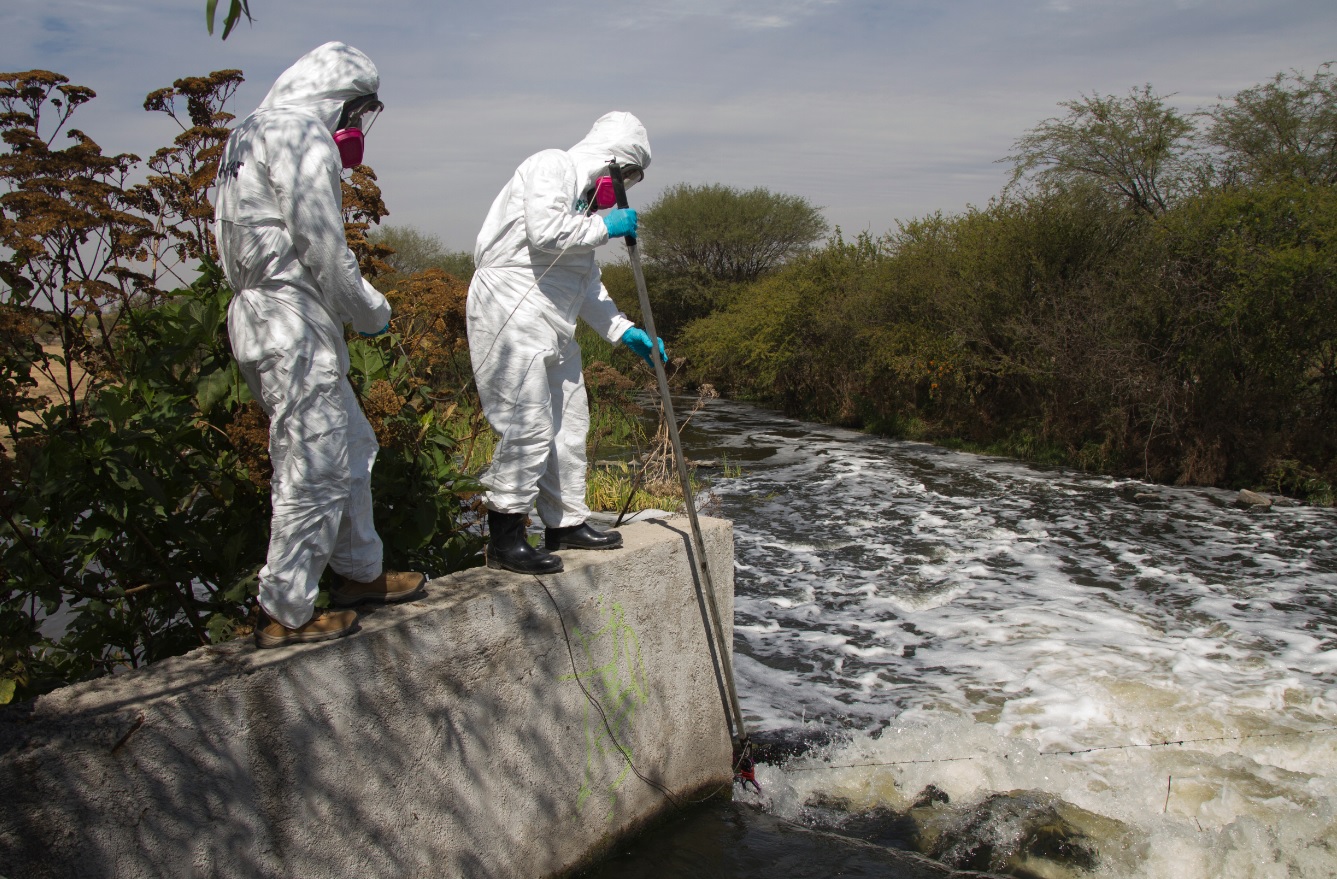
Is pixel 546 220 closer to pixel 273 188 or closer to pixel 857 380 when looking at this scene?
pixel 273 188

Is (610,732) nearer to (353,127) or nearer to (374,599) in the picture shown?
(374,599)

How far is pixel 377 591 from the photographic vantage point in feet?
9.80

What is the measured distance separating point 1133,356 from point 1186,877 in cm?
1009

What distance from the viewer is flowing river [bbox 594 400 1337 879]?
3.92m

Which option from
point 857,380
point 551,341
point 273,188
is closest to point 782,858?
point 551,341

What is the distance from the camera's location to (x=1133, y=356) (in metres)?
12.5

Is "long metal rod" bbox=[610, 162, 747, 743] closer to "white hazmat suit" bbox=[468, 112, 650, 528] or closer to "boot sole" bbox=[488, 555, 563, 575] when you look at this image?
"white hazmat suit" bbox=[468, 112, 650, 528]

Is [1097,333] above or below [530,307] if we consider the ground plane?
below

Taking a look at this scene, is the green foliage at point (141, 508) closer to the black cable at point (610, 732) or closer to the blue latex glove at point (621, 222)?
the black cable at point (610, 732)

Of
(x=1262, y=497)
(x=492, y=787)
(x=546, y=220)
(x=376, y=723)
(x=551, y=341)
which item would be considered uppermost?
(x=546, y=220)

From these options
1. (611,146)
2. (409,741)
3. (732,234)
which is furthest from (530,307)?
(732,234)

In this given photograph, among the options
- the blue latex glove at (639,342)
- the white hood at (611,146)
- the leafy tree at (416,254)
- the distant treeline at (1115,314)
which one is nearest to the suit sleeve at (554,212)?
the white hood at (611,146)

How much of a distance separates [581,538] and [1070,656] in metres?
4.00

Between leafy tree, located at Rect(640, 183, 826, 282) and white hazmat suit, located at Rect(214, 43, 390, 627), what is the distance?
102ft
